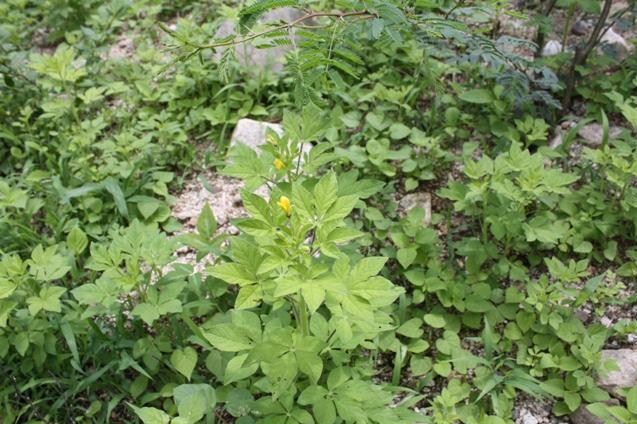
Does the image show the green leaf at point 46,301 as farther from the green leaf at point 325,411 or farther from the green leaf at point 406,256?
the green leaf at point 406,256

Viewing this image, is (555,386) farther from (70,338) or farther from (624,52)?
(624,52)

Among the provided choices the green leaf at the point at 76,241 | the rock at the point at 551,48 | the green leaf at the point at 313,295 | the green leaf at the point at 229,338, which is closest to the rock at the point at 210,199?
the green leaf at the point at 76,241

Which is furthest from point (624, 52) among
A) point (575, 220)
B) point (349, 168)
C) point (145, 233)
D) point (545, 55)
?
point (145, 233)

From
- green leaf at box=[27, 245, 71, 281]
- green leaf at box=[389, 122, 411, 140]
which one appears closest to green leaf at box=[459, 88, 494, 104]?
green leaf at box=[389, 122, 411, 140]

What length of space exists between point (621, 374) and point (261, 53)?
3037 millimetres

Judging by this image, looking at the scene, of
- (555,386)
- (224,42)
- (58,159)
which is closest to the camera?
(224,42)

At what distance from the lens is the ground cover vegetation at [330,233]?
2.03 metres

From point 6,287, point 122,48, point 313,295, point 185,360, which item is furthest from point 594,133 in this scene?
point 122,48

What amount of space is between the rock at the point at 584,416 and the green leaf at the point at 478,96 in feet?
5.93

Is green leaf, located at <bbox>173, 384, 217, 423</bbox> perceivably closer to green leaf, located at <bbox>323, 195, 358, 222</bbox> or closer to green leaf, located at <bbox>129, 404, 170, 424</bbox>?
green leaf, located at <bbox>129, 404, 170, 424</bbox>

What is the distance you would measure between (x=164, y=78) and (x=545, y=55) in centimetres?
262

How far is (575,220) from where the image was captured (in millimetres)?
2955

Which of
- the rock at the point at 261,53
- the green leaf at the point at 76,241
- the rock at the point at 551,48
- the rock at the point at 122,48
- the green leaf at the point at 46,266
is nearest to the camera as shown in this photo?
the green leaf at the point at 46,266

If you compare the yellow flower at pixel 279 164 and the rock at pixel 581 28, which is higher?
the rock at pixel 581 28
